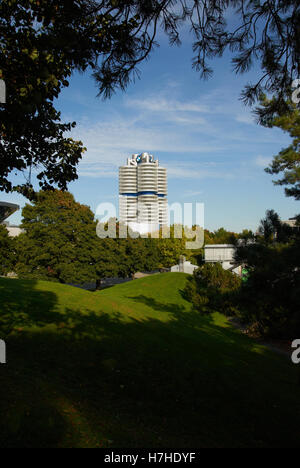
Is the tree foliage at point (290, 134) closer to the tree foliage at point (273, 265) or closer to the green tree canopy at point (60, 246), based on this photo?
the tree foliage at point (273, 265)

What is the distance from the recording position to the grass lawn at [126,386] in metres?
4.85

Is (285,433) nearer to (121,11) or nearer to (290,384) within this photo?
(290,384)

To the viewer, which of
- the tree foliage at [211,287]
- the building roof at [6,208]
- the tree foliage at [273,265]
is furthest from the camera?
the building roof at [6,208]

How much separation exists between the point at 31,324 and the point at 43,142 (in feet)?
18.5

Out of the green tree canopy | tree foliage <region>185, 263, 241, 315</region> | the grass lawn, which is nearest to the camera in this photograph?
the grass lawn

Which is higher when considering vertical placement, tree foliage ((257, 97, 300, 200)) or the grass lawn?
tree foliage ((257, 97, 300, 200))

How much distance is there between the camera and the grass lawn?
191 inches

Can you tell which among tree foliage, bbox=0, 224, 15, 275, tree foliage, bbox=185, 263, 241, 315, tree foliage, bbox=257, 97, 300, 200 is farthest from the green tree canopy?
tree foliage, bbox=257, 97, 300, 200

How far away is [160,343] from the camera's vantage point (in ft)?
33.9

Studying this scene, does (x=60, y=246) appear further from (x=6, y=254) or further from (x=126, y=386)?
(x=126, y=386)

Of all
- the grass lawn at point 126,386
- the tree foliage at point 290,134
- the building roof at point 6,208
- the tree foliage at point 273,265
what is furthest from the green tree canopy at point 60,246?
the tree foliage at point 273,265

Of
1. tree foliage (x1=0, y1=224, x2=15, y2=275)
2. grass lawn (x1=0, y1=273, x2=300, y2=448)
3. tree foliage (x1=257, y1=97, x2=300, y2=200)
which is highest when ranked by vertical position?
tree foliage (x1=257, y1=97, x2=300, y2=200)

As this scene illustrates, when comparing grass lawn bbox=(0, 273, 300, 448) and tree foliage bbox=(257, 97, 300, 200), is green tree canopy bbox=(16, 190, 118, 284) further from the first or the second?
tree foliage bbox=(257, 97, 300, 200)

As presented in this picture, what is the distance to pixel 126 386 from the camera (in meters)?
7.10
